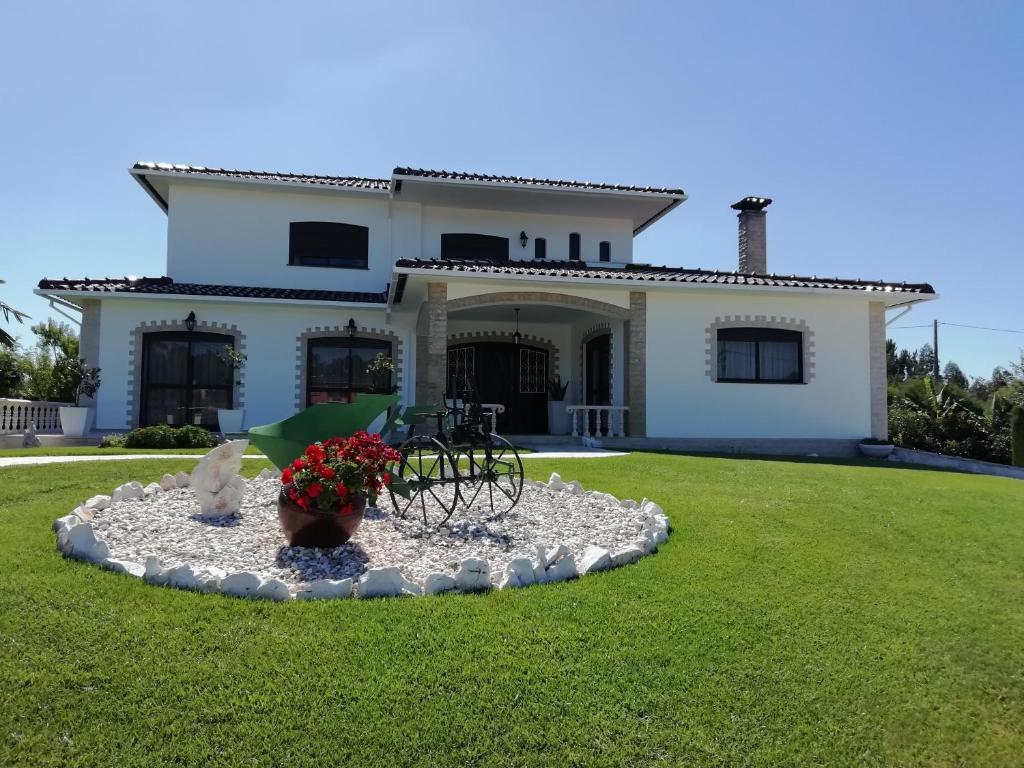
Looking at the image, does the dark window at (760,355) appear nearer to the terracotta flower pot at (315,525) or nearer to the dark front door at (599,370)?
the dark front door at (599,370)

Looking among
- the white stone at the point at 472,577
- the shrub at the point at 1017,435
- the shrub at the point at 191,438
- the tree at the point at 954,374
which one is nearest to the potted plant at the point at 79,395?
the shrub at the point at 191,438

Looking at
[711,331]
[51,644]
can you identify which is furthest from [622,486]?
[711,331]

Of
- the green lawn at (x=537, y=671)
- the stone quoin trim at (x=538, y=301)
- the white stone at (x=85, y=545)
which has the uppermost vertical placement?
the stone quoin trim at (x=538, y=301)

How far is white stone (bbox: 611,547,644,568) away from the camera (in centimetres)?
500

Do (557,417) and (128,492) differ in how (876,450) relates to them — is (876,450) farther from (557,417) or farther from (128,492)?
(128,492)

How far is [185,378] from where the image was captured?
52.7 ft

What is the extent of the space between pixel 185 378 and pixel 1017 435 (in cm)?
2142

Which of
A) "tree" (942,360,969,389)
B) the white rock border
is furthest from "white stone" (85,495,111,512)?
"tree" (942,360,969,389)

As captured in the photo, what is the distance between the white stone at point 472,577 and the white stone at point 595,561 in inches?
30.6

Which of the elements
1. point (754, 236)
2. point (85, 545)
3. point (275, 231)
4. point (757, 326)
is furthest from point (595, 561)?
point (754, 236)

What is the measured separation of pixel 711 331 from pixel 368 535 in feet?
36.2

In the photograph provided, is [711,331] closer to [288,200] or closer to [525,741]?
[288,200]

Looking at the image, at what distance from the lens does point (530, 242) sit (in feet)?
61.5

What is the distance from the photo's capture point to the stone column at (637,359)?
14703mm
